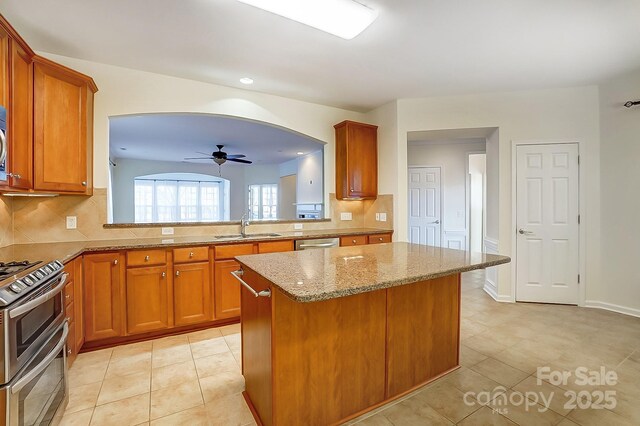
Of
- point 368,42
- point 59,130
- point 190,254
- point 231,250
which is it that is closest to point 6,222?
point 59,130

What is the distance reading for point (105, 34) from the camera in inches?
94.7

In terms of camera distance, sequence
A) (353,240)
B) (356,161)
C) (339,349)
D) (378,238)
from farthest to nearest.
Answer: (356,161), (378,238), (353,240), (339,349)

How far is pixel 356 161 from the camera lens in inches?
163

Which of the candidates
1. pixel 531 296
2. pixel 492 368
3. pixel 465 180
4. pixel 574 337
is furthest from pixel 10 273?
pixel 465 180

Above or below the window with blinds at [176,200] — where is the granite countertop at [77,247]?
below

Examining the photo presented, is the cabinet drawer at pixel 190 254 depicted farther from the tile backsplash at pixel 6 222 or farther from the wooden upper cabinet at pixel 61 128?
the tile backsplash at pixel 6 222

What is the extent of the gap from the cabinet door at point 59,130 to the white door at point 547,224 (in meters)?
4.74

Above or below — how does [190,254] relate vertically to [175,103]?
Answer: below

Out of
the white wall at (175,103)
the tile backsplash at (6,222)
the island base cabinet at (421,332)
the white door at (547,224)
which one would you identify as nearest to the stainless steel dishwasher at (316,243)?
the white wall at (175,103)

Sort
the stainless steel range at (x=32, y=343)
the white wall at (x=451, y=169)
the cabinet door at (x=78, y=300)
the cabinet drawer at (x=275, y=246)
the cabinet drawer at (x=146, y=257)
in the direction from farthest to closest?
the white wall at (x=451, y=169) < the cabinet drawer at (x=275, y=246) < the cabinet drawer at (x=146, y=257) < the cabinet door at (x=78, y=300) < the stainless steel range at (x=32, y=343)

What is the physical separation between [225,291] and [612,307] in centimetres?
439

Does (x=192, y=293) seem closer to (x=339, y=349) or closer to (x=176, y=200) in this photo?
(x=339, y=349)

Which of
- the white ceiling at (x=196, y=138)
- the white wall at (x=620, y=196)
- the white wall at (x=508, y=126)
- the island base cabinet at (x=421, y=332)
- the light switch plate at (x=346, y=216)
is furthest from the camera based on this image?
the white ceiling at (x=196, y=138)

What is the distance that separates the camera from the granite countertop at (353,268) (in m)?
1.24
